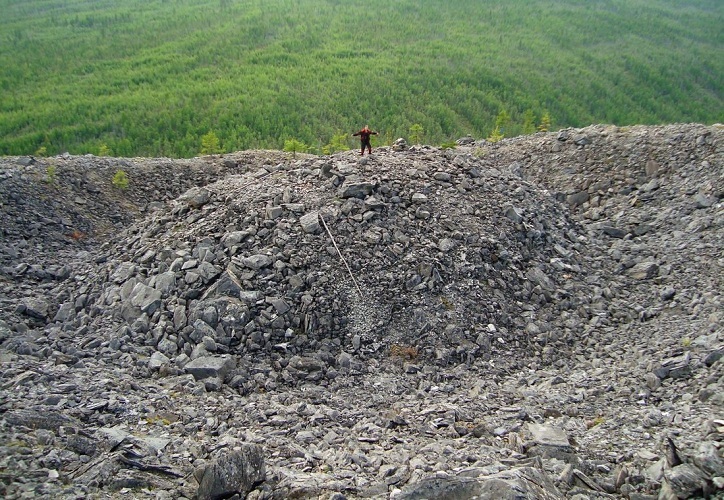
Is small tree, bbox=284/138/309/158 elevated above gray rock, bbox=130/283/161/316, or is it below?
above

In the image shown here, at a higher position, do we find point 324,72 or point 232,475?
point 232,475

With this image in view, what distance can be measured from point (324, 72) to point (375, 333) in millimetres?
40149

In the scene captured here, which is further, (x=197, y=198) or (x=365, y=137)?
(x=365, y=137)


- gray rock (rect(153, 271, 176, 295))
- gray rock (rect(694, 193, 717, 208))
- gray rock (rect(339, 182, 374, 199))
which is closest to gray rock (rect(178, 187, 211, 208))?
gray rock (rect(153, 271, 176, 295))

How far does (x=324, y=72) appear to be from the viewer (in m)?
46.3

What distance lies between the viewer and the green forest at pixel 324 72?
35906 millimetres

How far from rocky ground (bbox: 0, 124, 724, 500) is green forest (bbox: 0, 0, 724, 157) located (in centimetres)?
785

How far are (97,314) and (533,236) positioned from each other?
31.1ft

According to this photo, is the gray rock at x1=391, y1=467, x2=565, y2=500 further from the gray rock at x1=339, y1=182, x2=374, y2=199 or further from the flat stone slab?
the gray rock at x1=339, y1=182, x2=374, y2=199

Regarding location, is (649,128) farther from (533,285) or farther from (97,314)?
(97,314)

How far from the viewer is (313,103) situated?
1603 inches

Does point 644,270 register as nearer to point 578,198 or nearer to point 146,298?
point 578,198

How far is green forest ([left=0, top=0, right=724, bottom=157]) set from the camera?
118 ft

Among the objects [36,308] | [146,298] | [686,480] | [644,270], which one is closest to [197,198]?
[146,298]
